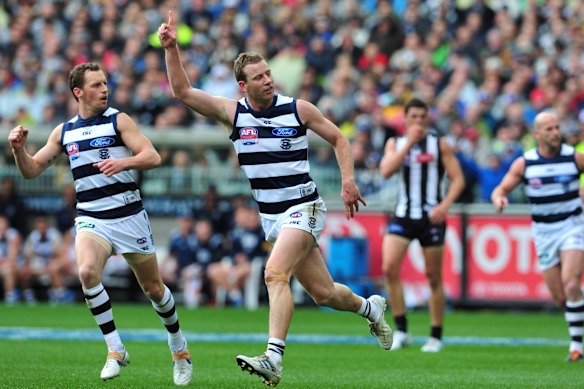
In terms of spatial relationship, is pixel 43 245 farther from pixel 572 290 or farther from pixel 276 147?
pixel 276 147

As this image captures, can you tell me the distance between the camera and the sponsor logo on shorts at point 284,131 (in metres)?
9.23

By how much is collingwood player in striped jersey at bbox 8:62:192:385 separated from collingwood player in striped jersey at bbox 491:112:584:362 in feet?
13.9

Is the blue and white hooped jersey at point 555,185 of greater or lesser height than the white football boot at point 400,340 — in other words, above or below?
above

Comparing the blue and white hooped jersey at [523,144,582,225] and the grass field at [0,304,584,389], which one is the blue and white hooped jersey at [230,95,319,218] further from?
the blue and white hooped jersey at [523,144,582,225]

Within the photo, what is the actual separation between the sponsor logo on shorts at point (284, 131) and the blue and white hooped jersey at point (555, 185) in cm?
418

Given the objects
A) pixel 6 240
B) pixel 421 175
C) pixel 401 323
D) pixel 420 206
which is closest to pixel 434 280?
pixel 401 323

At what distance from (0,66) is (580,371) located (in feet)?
60.7

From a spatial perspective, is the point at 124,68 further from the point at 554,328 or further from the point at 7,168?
the point at 554,328

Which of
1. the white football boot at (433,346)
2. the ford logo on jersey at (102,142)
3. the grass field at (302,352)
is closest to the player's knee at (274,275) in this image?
the grass field at (302,352)

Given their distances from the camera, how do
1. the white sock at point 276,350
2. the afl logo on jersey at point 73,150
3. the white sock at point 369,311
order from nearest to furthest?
the white sock at point 276,350
the afl logo on jersey at point 73,150
the white sock at point 369,311

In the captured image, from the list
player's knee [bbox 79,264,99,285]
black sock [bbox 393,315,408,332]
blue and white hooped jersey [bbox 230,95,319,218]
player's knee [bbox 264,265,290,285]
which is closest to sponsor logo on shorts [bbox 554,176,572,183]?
black sock [bbox 393,315,408,332]

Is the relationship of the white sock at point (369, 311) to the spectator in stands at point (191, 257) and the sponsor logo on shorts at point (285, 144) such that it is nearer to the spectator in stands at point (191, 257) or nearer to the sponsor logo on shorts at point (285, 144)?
the sponsor logo on shorts at point (285, 144)

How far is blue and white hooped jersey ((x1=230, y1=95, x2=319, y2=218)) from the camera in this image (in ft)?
30.2

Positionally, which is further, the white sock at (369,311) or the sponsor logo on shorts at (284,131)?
the white sock at (369,311)
